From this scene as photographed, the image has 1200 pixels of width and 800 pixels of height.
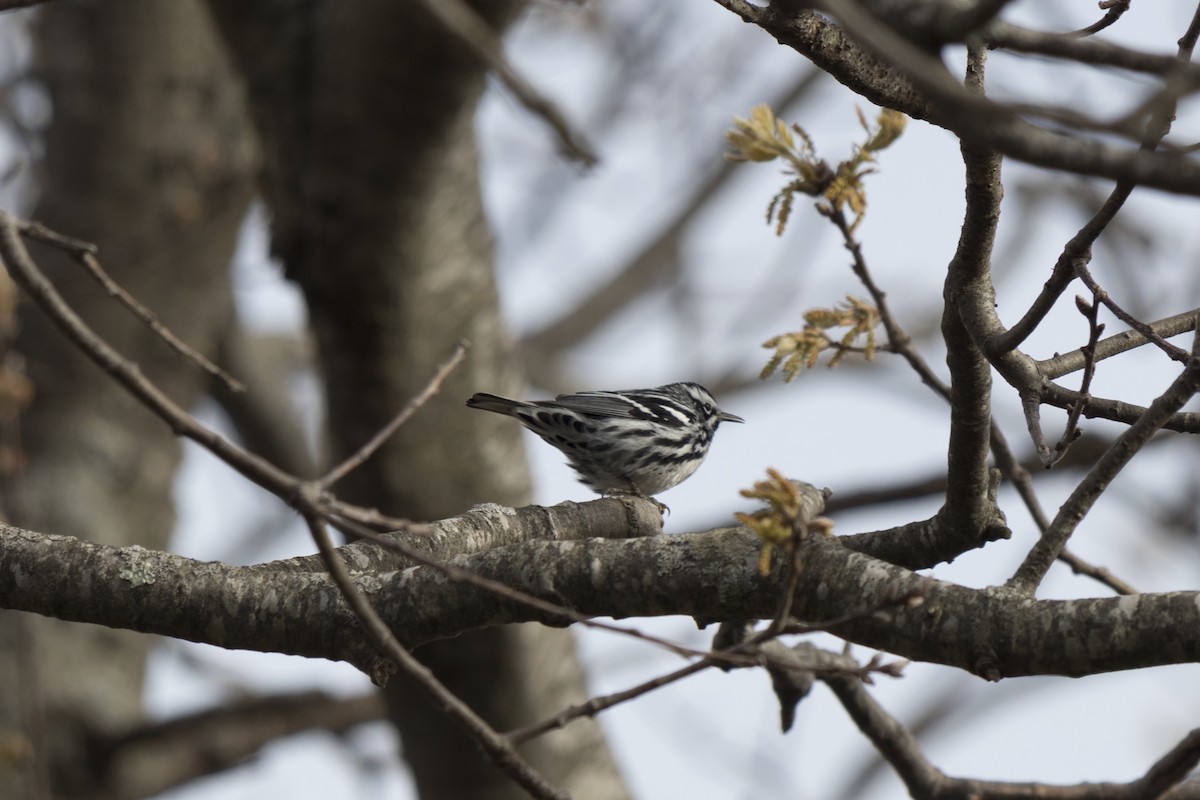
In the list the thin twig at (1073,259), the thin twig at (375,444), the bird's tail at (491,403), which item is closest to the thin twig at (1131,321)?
the thin twig at (1073,259)

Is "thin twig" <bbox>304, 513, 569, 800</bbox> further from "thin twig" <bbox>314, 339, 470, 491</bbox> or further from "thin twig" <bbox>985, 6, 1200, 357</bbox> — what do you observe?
"thin twig" <bbox>985, 6, 1200, 357</bbox>

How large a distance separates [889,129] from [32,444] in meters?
5.25

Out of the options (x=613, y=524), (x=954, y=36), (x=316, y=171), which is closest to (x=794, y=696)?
(x=613, y=524)

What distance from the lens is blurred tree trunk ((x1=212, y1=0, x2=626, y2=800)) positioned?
509 centimetres

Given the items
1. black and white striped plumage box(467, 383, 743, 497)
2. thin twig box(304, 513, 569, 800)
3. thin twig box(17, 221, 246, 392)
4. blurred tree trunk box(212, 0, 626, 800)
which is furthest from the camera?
black and white striped plumage box(467, 383, 743, 497)

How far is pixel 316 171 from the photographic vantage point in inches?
208

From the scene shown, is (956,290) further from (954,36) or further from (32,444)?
(32,444)

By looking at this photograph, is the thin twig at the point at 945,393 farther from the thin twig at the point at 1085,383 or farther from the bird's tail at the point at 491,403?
the bird's tail at the point at 491,403

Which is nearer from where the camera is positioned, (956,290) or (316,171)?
(956,290)

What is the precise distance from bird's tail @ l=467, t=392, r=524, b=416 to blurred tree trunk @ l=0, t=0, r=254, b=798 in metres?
2.62

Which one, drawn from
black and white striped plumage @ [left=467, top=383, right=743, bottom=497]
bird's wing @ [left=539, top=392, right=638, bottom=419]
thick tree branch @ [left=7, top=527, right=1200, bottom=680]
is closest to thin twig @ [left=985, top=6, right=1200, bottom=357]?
thick tree branch @ [left=7, top=527, right=1200, bottom=680]

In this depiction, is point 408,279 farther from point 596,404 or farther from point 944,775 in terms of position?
point 944,775

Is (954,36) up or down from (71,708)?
down

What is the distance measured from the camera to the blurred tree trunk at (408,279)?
5094 millimetres
